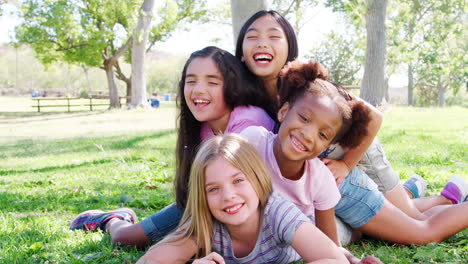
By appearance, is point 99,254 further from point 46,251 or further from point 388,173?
point 388,173

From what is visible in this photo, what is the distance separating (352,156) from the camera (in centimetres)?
314

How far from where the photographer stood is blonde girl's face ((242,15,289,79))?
3.57 meters

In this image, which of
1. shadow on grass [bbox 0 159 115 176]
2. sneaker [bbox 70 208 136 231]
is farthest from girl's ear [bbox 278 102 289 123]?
shadow on grass [bbox 0 159 115 176]

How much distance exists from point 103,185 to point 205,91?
2818 mm

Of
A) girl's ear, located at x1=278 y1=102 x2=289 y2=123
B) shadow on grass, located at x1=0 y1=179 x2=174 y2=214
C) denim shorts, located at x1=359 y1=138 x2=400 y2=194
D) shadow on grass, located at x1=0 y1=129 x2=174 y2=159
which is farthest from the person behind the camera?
shadow on grass, located at x1=0 y1=129 x2=174 y2=159

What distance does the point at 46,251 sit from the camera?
120 inches

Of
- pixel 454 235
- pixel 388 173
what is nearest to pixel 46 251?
pixel 388 173

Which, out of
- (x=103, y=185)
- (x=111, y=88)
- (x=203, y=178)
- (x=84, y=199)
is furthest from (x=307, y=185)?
(x=111, y=88)

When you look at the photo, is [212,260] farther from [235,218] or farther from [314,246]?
[314,246]

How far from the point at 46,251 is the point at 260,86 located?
1.96 m

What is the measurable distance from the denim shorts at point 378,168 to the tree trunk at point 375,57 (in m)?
10.1

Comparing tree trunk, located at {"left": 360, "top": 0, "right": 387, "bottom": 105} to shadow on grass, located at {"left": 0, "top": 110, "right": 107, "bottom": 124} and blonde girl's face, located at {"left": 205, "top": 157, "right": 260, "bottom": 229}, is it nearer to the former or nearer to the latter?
blonde girl's face, located at {"left": 205, "top": 157, "right": 260, "bottom": 229}

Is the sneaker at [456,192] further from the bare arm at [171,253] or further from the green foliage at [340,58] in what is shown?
the green foliage at [340,58]

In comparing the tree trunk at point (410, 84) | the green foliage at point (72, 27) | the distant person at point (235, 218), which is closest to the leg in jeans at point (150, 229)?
the distant person at point (235, 218)
